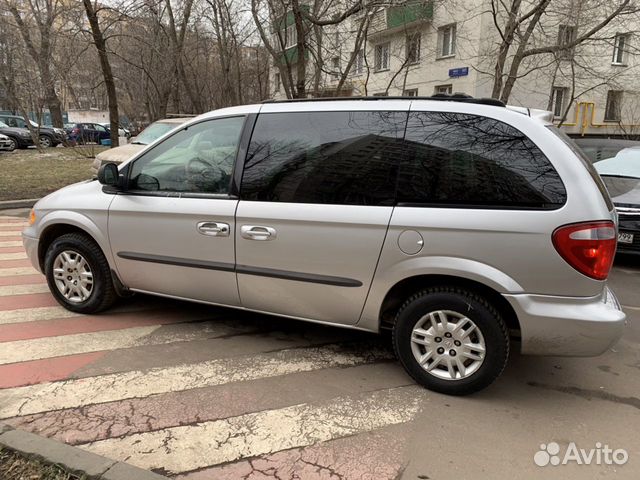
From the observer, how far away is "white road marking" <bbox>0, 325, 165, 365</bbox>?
363 cm

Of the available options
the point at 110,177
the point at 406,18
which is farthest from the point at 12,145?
the point at 110,177

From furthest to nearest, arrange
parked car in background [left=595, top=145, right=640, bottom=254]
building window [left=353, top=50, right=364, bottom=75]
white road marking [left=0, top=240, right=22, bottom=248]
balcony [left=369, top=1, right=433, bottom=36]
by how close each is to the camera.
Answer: building window [left=353, top=50, right=364, bottom=75], balcony [left=369, top=1, right=433, bottom=36], white road marking [left=0, top=240, right=22, bottom=248], parked car in background [left=595, top=145, right=640, bottom=254]

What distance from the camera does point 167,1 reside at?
57.5 ft

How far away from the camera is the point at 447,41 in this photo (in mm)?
22031

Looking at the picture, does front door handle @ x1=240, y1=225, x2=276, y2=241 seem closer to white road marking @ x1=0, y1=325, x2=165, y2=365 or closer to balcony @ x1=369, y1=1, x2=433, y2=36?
white road marking @ x1=0, y1=325, x2=165, y2=365

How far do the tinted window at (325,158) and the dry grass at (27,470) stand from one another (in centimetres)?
198

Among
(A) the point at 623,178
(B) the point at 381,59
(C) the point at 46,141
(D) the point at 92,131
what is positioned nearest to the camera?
(A) the point at 623,178

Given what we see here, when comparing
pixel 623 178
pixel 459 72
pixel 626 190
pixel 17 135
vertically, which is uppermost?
pixel 459 72

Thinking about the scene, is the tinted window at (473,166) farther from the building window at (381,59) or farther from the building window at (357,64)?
the building window at (381,59)

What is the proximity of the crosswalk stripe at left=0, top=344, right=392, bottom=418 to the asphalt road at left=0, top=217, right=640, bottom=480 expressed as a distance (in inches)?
0.5

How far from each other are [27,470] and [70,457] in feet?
0.62

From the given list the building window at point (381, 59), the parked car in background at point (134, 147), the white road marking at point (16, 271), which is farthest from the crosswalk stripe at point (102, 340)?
the building window at point (381, 59)

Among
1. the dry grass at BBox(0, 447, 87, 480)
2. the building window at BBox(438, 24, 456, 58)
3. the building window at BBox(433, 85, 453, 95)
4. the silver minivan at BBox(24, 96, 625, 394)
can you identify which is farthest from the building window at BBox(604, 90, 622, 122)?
the dry grass at BBox(0, 447, 87, 480)
